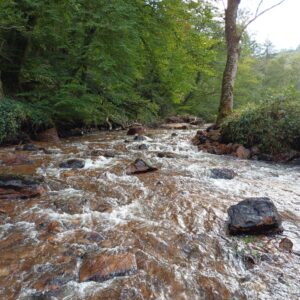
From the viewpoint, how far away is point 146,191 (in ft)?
15.5

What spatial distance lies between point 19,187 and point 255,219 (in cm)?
334

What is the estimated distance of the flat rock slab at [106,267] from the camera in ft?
8.40

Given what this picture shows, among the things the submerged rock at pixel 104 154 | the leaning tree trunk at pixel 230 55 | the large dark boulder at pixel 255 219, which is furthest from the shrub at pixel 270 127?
the large dark boulder at pixel 255 219

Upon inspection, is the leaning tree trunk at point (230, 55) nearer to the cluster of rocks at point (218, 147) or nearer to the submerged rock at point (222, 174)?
the cluster of rocks at point (218, 147)

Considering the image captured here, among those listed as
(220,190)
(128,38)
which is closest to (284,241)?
(220,190)

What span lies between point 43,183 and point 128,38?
22.8 feet

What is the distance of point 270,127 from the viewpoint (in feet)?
25.5

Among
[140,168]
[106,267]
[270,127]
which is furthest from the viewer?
[270,127]

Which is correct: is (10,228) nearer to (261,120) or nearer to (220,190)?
(220,190)

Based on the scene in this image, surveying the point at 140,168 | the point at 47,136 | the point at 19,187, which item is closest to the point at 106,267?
the point at 19,187

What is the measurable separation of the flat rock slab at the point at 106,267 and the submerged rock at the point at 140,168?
299 cm

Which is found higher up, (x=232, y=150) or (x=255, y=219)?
(x=255, y=219)

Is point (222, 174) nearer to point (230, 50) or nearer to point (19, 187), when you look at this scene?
point (19, 187)

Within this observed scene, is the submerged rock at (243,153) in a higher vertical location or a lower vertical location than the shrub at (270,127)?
lower
